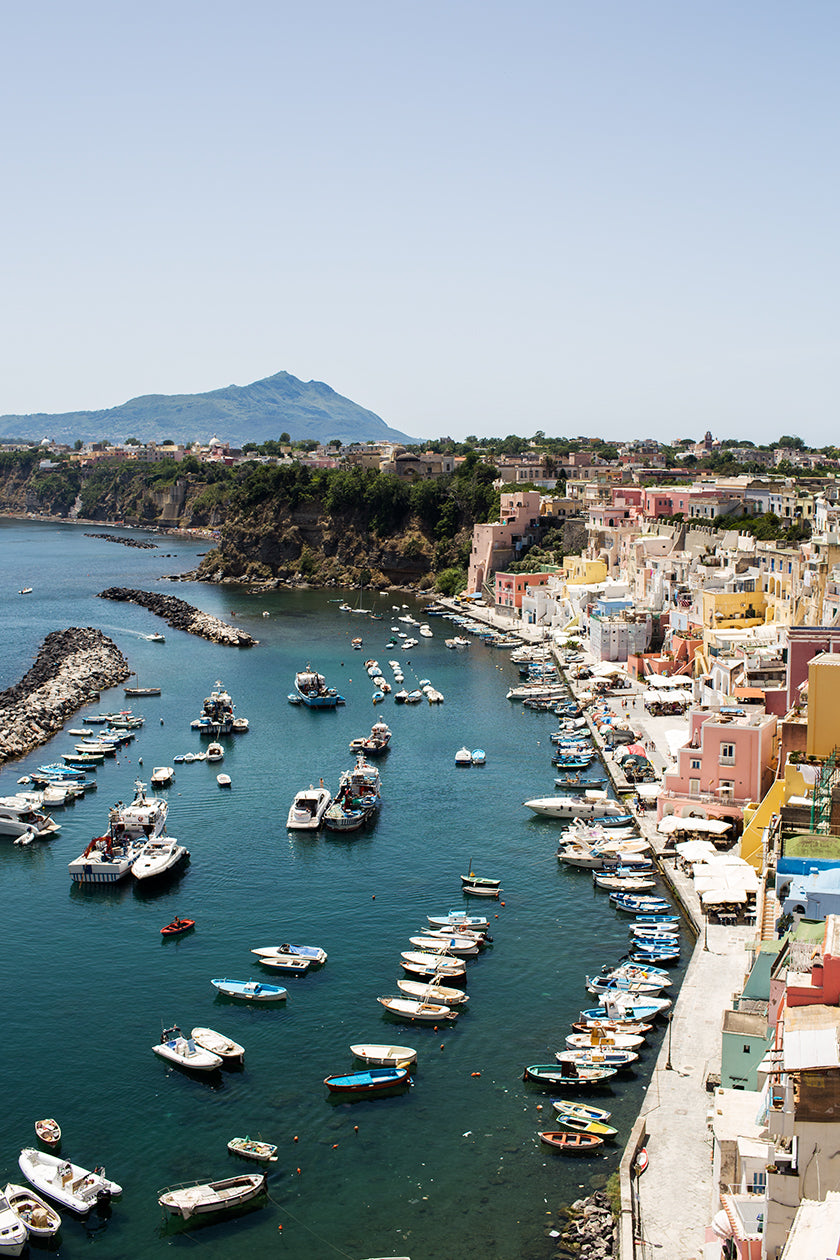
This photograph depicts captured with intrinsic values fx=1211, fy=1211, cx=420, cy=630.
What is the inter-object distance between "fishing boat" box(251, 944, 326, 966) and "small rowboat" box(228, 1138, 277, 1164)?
541 centimetres

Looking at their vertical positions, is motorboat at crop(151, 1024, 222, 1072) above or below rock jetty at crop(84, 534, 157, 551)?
below

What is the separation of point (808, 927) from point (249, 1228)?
848cm

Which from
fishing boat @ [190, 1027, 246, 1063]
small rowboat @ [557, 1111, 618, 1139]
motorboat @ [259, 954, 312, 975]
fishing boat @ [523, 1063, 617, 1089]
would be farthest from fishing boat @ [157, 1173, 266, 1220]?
motorboat @ [259, 954, 312, 975]

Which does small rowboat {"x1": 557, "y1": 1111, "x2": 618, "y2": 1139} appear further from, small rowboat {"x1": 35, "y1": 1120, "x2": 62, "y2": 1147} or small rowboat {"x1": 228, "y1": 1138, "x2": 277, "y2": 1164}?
small rowboat {"x1": 35, "y1": 1120, "x2": 62, "y2": 1147}

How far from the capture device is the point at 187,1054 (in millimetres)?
18438

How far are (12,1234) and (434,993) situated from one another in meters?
7.95

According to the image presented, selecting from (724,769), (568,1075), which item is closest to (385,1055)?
(568,1075)

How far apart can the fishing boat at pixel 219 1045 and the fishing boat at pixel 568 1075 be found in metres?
4.38

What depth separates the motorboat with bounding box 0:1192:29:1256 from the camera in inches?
567

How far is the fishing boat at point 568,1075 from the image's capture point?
701 inches

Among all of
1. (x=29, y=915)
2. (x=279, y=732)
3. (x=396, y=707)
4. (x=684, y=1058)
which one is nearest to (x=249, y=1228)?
(x=684, y=1058)

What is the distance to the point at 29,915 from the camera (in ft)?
80.7

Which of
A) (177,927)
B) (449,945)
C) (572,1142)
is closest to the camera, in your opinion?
(572,1142)

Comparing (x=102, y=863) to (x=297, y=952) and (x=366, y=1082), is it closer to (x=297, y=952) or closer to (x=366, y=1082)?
(x=297, y=952)
